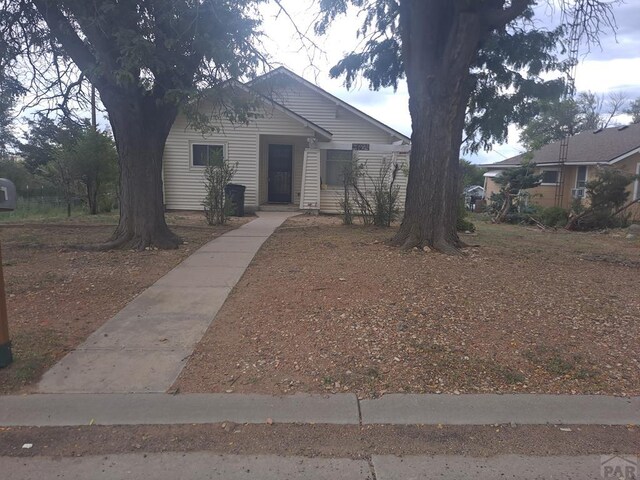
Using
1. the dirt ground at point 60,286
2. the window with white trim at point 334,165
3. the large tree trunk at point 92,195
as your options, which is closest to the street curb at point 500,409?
the dirt ground at point 60,286

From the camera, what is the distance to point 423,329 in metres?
4.94

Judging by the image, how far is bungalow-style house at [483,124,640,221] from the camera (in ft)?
71.8

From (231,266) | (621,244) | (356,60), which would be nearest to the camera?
(231,266)

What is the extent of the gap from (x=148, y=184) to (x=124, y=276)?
8.47 feet

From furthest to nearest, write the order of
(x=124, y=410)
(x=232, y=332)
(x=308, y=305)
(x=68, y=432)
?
1. (x=308, y=305)
2. (x=232, y=332)
3. (x=124, y=410)
4. (x=68, y=432)

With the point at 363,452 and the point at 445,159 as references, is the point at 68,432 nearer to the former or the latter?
the point at 363,452

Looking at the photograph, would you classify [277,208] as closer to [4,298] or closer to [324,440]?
[4,298]

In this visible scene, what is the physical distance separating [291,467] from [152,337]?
258 cm

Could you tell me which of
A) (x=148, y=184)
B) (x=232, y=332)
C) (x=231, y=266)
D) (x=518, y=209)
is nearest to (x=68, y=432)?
(x=232, y=332)

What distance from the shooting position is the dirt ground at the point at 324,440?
10.3 feet

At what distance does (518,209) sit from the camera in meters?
22.1

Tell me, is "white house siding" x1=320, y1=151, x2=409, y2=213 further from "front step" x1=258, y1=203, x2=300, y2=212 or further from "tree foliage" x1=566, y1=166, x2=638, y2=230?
"tree foliage" x1=566, y1=166, x2=638, y2=230

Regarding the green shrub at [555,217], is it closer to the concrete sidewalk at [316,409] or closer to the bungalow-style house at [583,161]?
the bungalow-style house at [583,161]

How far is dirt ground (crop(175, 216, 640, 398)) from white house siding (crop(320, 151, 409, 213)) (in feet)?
28.3
